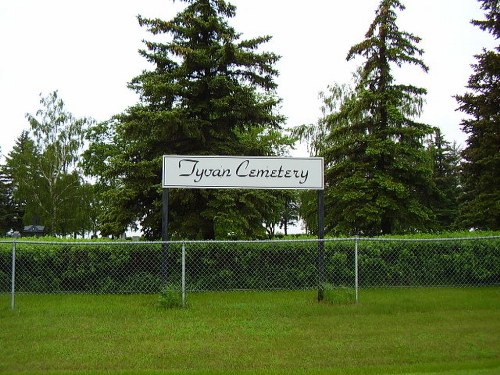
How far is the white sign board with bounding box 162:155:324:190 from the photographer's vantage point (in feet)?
34.2

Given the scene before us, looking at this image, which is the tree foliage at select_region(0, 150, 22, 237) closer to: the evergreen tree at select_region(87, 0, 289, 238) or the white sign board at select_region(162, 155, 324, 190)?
the evergreen tree at select_region(87, 0, 289, 238)

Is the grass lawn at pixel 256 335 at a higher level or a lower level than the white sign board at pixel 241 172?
lower

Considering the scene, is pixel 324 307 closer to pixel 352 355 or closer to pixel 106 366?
pixel 352 355

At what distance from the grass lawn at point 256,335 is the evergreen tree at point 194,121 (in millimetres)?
4293

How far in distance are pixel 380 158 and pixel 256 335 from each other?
39.0ft

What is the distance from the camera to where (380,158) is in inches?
701

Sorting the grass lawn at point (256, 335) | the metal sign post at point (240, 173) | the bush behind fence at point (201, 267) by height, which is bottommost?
the grass lawn at point (256, 335)

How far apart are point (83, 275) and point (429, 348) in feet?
25.9

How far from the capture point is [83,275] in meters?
11.5

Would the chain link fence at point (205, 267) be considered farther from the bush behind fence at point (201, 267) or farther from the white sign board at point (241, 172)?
the white sign board at point (241, 172)

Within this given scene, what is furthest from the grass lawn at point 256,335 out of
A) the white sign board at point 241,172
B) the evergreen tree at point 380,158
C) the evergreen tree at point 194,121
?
the evergreen tree at point 380,158

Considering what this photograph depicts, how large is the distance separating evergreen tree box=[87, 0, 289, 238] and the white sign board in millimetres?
3325

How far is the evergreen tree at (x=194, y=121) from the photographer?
556 inches

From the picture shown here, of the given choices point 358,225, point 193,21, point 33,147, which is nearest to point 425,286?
point 358,225
